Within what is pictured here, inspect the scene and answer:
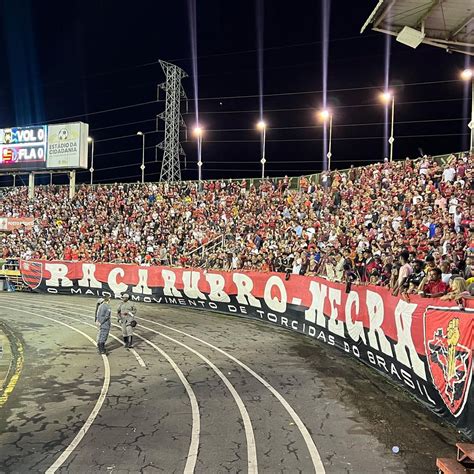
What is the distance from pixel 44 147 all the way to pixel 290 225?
2542 centimetres

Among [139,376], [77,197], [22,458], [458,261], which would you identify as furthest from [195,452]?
[77,197]

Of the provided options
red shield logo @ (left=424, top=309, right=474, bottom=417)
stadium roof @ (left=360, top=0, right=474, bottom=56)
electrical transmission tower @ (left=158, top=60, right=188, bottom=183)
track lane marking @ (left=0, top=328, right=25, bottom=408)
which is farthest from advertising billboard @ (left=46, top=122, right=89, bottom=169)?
red shield logo @ (left=424, top=309, right=474, bottom=417)

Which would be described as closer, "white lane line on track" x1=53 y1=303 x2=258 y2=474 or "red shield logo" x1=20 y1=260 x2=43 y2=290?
"white lane line on track" x1=53 y1=303 x2=258 y2=474

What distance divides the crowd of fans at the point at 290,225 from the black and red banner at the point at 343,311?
28.0 inches

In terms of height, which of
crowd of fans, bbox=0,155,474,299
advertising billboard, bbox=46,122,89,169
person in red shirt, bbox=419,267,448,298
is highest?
advertising billboard, bbox=46,122,89,169

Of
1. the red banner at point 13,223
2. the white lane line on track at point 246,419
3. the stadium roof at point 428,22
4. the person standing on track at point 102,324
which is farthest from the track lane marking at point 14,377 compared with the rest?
the red banner at point 13,223

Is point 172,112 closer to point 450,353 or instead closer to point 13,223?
point 13,223

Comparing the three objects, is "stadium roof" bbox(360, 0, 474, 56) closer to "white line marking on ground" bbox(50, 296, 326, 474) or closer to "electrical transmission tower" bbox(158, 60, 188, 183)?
"white line marking on ground" bbox(50, 296, 326, 474)

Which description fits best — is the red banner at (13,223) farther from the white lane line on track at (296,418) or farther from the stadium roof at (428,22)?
the stadium roof at (428,22)

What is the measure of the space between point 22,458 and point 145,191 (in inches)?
1124

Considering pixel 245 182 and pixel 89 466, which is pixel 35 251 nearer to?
pixel 245 182

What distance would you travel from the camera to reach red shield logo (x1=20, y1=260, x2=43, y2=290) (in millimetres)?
30188

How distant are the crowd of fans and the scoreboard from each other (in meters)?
2.74

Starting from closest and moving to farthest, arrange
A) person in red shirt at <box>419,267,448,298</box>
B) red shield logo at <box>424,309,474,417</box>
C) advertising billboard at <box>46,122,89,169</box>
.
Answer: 1. red shield logo at <box>424,309,474,417</box>
2. person in red shirt at <box>419,267,448,298</box>
3. advertising billboard at <box>46,122,89,169</box>
